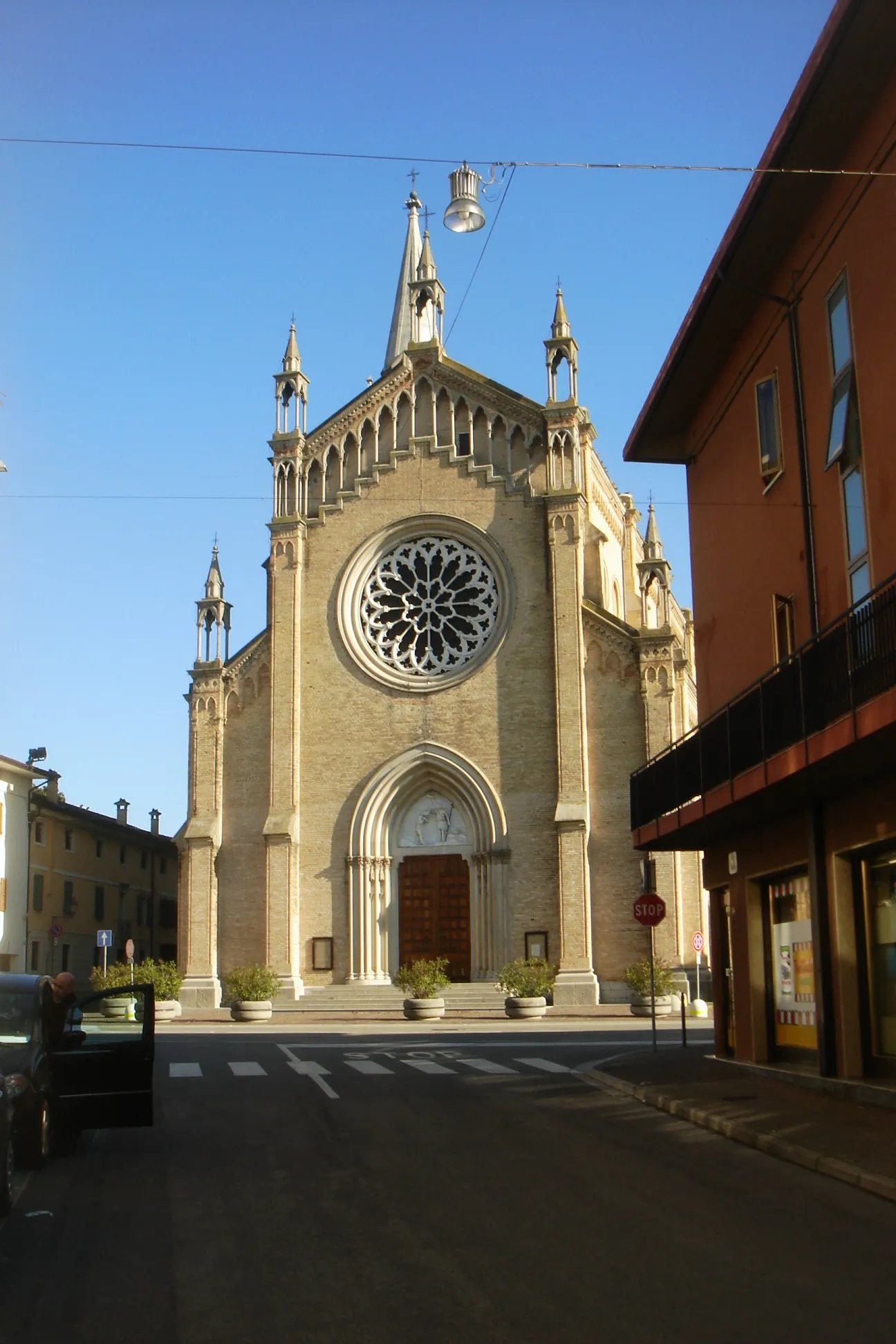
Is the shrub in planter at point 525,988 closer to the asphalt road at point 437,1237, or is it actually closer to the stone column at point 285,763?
the stone column at point 285,763

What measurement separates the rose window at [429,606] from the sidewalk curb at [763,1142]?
77.3 feet

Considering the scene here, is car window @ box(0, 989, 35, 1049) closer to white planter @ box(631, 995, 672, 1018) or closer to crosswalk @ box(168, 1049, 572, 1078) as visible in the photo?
crosswalk @ box(168, 1049, 572, 1078)

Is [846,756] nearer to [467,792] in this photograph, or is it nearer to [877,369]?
[877,369]

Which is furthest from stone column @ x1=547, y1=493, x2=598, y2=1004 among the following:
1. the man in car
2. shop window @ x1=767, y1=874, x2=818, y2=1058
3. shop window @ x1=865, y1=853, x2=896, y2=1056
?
the man in car

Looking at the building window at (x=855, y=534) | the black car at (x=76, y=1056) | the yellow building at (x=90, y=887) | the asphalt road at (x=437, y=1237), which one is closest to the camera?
the asphalt road at (x=437, y=1237)

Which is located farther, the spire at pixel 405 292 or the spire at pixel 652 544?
the spire at pixel 405 292

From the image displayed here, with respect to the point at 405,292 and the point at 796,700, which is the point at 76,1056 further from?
the point at 405,292

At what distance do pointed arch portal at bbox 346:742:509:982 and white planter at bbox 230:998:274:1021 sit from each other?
4463mm

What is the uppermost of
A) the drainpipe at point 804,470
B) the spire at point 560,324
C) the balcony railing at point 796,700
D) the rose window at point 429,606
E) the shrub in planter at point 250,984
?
the spire at point 560,324

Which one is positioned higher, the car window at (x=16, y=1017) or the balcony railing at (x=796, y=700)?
the balcony railing at (x=796, y=700)

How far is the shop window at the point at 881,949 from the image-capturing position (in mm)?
14961

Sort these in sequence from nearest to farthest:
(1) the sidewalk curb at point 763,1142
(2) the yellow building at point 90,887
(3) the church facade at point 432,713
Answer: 1. (1) the sidewalk curb at point 763,1142
2. (3) the church facade at point 432,713
3. (2) the yellow building at point 90,887

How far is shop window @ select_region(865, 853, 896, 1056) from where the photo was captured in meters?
15.0

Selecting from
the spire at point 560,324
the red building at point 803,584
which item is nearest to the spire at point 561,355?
the spire at point 560,324
